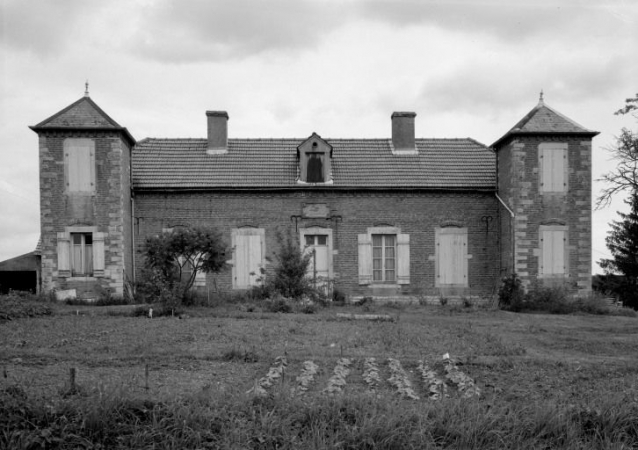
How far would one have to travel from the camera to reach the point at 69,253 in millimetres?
19453

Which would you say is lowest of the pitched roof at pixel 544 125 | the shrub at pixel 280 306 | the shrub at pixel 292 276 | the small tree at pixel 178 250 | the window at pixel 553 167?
the shrub at pixel 280 306

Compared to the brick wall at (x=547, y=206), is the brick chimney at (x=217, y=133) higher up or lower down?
higher up

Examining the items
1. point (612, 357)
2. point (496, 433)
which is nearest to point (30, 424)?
point (496, 433)

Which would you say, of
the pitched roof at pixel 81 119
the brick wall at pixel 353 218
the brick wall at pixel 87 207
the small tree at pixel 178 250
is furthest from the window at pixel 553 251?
the pitched roof at pixel 81 119

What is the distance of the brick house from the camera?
767 inches

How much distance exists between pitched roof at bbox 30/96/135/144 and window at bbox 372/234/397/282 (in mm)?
9182

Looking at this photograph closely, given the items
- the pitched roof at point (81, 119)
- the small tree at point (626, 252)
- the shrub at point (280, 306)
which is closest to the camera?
the shrub at point (280, 306)

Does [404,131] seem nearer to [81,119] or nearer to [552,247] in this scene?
[552,247]

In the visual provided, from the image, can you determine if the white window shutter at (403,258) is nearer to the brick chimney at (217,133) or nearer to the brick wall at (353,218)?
the brick wall at (353,218)

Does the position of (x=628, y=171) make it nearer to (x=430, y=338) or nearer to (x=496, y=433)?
(x=430, y=338)

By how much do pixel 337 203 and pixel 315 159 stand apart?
175 centimetres

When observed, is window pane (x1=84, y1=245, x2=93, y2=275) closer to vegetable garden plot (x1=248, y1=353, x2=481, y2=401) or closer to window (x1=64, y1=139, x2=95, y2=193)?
window (x1=64, y1=139, x2=95, y2=193)

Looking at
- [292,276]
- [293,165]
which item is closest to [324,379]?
[292,276]

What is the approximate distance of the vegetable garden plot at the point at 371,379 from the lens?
6902 millimetres
